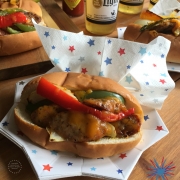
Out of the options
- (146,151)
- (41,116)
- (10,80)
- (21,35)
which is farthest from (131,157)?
(21,35)

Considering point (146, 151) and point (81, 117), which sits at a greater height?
point (81, 117)

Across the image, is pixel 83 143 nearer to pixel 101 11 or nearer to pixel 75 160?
pixel 75 160

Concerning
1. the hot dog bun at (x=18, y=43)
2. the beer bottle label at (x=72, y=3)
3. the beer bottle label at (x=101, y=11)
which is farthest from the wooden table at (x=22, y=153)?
the beer bottle label at (x=72, y=3)

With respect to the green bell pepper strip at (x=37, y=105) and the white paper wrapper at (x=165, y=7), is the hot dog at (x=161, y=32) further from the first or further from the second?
the green bell pepper strip at (x=37, y=105)

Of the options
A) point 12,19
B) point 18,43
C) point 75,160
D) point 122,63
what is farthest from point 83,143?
point 12,19

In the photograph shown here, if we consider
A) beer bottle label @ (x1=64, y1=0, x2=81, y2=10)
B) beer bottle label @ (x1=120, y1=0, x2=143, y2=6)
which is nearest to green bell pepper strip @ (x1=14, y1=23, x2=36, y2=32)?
beer bottle label @ (x1=64, y1=0, x2=81, y2=10)

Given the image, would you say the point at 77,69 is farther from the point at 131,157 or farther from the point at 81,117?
the point at 131,157
